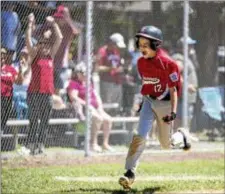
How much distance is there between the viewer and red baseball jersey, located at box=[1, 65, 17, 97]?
10359mm

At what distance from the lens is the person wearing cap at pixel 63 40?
11.1m

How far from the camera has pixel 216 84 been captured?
13531 millimetres

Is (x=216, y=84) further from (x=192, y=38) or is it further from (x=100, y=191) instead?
(x=100, y=191)

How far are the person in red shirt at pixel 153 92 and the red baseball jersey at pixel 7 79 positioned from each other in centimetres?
302

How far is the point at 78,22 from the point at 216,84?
3572mm

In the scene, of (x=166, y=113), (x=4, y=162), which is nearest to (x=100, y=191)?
(x=166, y=113)

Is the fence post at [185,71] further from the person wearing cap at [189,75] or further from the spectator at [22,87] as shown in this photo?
the spectator at [22,87]

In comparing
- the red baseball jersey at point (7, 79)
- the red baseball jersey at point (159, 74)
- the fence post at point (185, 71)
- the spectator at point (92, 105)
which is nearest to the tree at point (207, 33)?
the fence post at point (185, 71)

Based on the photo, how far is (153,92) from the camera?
8055 mm

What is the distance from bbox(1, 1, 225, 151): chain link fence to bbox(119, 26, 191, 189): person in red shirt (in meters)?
3.07

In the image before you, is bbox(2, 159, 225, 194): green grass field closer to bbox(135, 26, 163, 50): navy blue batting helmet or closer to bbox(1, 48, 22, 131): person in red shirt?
bbox(1, 48, 22, 131): person in red shirt

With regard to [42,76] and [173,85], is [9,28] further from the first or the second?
[173,85]

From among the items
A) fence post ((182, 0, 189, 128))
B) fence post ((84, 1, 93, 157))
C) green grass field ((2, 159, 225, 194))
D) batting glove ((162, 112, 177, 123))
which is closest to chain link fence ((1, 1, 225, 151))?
fence post ((84, 1, 93, 157))

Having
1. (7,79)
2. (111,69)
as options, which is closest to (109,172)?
(7,79)
